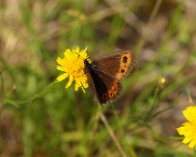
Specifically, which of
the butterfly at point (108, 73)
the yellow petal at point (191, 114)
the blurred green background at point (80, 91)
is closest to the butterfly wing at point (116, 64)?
the butterfly at point (108, 73)

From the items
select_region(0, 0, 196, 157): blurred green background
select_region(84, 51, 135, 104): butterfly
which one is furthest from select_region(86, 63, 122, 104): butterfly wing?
select_region(0, 0, 196, 157): blurred green background

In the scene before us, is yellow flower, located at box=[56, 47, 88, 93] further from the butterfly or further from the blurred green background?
the blurred green background

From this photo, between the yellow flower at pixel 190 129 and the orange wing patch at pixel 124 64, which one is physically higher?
the orange wing patch at pixel 124 64

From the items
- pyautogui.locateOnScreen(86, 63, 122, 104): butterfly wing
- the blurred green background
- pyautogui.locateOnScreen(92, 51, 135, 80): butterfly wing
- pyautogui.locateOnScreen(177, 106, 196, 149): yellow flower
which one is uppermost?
the blurred green background

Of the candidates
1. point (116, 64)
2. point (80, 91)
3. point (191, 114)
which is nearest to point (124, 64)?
point (116, 64)

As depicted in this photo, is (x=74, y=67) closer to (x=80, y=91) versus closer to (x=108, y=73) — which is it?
(x=108, y=73)

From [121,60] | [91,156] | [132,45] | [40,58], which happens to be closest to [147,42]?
[132,45]

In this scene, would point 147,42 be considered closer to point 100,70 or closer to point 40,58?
point 40,58

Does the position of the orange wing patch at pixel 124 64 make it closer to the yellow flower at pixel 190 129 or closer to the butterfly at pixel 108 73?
the butterfly at pixel 108 73
